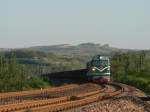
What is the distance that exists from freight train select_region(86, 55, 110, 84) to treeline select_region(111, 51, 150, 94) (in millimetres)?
5423

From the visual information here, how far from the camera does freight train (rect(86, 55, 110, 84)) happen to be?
59.0 meters

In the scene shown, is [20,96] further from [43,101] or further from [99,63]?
[99,63]

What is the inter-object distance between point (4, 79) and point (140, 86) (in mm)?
15235

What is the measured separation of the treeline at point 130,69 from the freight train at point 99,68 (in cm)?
542

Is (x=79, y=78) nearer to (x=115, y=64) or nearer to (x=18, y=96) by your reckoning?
(x=115, y=64)

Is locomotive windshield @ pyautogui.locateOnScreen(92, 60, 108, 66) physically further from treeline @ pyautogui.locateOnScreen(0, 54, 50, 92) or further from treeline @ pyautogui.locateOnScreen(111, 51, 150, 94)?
treeline @ pyautogui.locateOnScreen(111, 51, 150, 94)

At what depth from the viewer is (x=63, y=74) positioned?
82.1 meters

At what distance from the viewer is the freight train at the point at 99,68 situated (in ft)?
194

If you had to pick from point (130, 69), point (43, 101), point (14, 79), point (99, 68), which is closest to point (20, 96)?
point (43, 101)

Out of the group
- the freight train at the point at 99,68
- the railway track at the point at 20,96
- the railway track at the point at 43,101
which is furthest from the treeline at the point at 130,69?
the railway track at the point at 20,96

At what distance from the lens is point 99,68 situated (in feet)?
193

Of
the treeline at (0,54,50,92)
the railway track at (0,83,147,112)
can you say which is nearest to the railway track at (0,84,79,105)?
the railway track at (0,83,147,112)

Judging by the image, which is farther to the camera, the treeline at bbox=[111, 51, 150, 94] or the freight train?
the treeline at bbox=[111, 51, 150, 94]

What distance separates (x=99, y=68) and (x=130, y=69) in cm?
3024
